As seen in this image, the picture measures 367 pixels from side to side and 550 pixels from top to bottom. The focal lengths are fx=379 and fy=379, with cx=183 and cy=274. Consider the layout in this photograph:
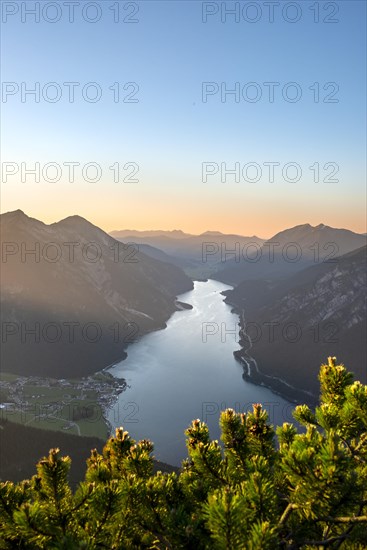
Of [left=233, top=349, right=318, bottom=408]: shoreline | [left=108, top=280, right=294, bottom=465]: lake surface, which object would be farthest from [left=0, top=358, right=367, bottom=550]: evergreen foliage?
[left=233, top=349, right=318, bottom=408]: shoreline

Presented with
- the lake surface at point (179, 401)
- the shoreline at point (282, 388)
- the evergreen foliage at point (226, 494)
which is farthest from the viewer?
the shoreline at point (282, 388)

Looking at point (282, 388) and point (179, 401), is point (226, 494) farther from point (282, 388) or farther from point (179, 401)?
point (282, 388)

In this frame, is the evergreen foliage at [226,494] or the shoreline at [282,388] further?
the shoreline at [282,388]

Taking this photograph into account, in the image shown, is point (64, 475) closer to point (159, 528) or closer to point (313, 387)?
point (159, 528)

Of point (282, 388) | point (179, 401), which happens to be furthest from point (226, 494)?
point (282, 388)

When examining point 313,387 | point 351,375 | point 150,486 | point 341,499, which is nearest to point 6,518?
point 150,486

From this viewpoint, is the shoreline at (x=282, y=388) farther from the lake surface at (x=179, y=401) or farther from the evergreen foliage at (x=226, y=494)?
the evergreen foliage at (x=226, y=494)

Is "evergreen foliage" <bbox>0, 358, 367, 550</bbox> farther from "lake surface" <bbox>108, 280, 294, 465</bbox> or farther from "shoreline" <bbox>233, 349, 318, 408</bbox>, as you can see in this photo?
"shoreline" <bbox>233, 349, 318, 408</bbox>

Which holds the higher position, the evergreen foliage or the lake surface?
the evergreen foliage

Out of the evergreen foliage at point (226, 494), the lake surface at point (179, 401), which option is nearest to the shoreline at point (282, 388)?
the lake surface at point (179, 401)
